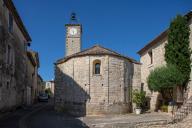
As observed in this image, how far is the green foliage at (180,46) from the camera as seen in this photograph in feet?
72.9

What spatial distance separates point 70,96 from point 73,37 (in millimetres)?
14869

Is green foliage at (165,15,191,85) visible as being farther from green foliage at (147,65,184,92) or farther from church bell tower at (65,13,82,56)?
church bell tower at (65,13,82,56)

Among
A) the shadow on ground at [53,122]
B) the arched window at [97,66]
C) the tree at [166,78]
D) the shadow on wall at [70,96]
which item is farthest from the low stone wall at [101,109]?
the tree at [166,78]

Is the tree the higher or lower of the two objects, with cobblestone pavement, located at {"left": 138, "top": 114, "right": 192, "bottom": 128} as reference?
higher

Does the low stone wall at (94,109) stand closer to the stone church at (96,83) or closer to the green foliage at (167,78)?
the stone church at (96,83)

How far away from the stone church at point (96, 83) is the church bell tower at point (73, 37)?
11851 mm

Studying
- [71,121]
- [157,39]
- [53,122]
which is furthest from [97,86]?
[53,122]

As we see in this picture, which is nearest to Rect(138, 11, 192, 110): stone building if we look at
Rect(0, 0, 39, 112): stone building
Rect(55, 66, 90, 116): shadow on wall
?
Rect(55, 66, 90, 116): shadow on wall

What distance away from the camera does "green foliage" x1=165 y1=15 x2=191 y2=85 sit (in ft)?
72.9

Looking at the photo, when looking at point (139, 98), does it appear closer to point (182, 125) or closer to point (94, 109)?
point (94, 109)

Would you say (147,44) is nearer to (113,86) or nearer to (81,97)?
(113,86)

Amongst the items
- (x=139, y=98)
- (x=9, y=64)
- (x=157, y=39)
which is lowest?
(x=139, y=98)

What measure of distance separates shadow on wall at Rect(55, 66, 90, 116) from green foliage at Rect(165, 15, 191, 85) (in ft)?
27.4

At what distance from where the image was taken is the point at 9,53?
2356 centimetres
